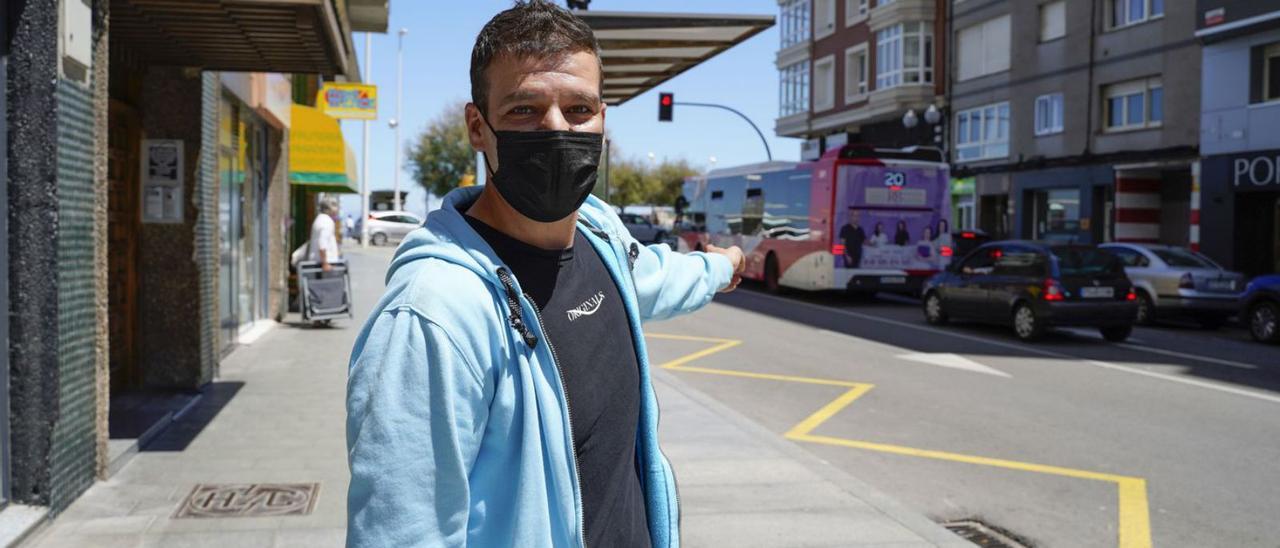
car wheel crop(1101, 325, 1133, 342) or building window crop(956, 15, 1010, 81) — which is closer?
car wheel crop(1101, 325, 1133, 342)

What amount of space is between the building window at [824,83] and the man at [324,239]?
3142cm

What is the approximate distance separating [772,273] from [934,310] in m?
7.11

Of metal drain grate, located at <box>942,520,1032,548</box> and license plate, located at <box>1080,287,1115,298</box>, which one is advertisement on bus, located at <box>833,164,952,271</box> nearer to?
license plate, located at <box>1080,287,1115,298</box>

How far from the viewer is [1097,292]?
48.4 feet

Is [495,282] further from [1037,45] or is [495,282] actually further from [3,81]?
[1037,45]

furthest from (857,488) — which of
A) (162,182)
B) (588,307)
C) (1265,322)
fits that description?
(1265,322)

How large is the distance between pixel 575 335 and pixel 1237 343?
641 inches

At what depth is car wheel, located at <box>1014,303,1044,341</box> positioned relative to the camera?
14.7 metres

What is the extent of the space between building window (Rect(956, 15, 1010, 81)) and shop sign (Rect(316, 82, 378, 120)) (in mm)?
22586

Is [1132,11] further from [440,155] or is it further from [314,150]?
[440,155]

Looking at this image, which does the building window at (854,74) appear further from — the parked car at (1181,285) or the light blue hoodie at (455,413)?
the light blue hoodie at (455,413)

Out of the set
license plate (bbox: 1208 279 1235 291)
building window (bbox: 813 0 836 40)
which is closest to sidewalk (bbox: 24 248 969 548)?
license plate (bbox: 1208 279 1235 291)

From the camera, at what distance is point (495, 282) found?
183 centimetres

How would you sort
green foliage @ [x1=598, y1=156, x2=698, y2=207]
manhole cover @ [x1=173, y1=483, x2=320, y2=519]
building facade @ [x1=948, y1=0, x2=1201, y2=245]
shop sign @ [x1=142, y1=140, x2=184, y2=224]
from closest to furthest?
1. manhole cover @ [x1=173, y1=483, x2=320, y2=519]
2. shop sign @ [x1=142, y1=140, x2=184, y2=224]
3. building facade @ [x1=948, y1=0, x2=1201, y2=245]
4. green foliage @ [x1=598, y1=156, x2=698, y2=207]
